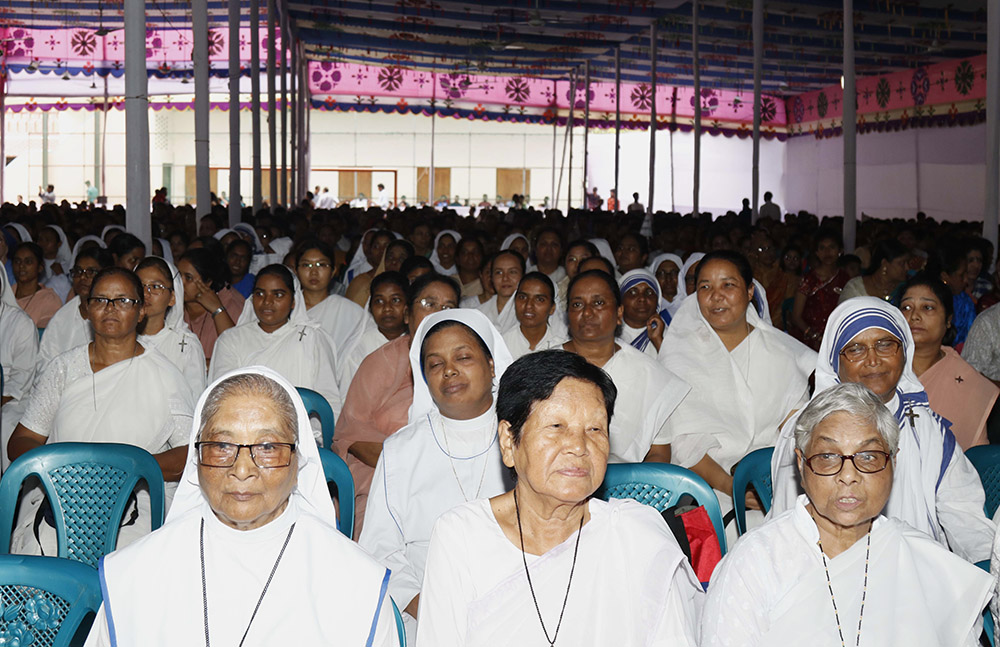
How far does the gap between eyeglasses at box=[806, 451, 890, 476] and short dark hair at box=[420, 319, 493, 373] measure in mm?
1261

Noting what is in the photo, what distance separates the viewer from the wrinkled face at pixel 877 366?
3430 mm

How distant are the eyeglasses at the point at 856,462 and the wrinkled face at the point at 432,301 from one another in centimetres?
256

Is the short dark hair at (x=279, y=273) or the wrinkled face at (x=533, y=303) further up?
the short dark hair at (x=279, y=273)

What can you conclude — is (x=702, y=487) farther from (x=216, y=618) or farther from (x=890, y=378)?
(x=216, y=618)

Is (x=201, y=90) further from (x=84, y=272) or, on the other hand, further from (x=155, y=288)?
(x=155, y=288)

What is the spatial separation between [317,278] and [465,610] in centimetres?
440

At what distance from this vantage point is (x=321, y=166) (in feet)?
121

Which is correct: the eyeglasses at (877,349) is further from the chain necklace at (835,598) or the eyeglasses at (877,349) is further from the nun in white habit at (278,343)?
the nun in white habit at (278,343)

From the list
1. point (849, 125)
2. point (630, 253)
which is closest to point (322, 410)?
point (630, 253)

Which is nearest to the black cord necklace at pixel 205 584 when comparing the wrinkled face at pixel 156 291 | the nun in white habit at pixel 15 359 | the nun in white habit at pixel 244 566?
A: the nun in white habit at pixel 244 566

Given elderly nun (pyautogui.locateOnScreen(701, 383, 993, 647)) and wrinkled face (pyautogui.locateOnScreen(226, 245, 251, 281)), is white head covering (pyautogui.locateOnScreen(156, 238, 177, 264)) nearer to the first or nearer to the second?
wrinkled face (pyautogui.locateOnScreen(226, 245, 251, 281))

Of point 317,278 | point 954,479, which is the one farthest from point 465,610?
point 317,278

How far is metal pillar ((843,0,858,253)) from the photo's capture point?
39.6ft

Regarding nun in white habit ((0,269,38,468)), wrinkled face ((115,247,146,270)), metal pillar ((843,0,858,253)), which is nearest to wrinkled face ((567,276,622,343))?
nun in white habit ((0,269,38,468))
